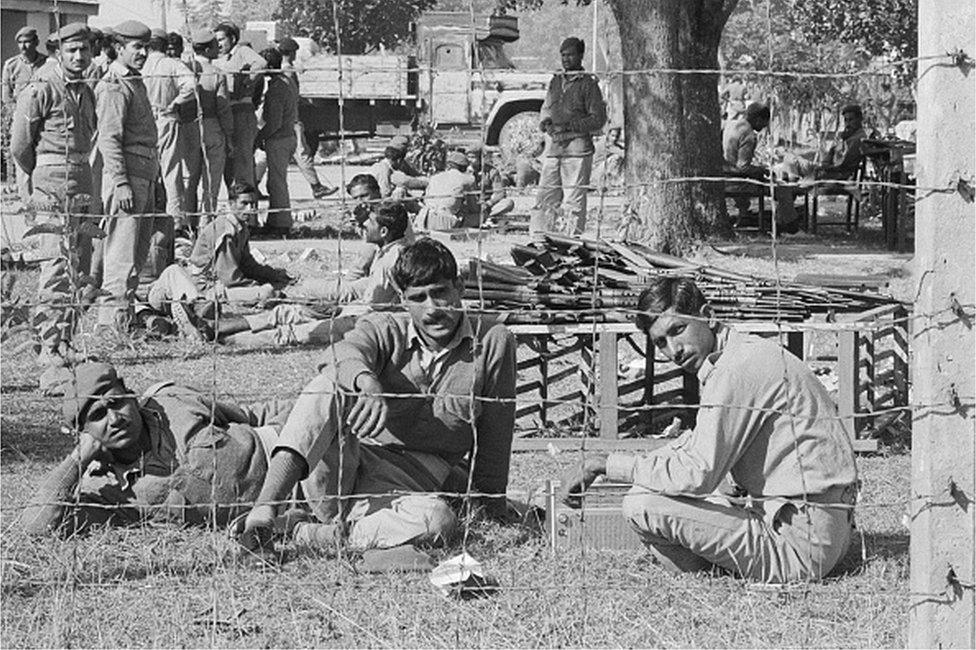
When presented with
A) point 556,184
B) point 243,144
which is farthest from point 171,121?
point 556,184

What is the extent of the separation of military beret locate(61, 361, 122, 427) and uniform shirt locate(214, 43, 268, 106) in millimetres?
9317

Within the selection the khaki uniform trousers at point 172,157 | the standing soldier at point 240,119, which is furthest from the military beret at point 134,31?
the standing soldier at point 240,119

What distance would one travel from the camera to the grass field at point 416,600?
469 centimetres

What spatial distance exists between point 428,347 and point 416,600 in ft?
3.45

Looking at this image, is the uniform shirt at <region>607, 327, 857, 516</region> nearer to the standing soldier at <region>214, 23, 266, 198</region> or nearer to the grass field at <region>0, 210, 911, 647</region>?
the grass field at <region>0, 210, 911, 647</region>

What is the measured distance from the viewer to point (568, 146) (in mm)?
15398

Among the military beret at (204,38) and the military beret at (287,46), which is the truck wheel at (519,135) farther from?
the military beret at (204,38)

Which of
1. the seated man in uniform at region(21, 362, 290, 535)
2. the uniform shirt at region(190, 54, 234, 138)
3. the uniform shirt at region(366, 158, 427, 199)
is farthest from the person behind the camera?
the uniform shirt at region(366, 158, 427, 199)

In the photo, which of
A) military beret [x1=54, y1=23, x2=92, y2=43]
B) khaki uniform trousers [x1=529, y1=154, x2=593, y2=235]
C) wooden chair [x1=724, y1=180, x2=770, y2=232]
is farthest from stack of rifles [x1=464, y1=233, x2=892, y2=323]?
wooden chair [x1=724, y1=180, x2=770, y2=232]

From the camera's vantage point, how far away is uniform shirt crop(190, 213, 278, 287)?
11.2 m

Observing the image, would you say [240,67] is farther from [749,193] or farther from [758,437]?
[758,437]

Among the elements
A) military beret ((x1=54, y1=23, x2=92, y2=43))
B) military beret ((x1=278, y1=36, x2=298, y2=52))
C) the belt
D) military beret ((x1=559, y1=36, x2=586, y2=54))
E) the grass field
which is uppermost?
military beret ((x1=278, y1=36, x2=298, y2=52))

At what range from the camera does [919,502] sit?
418cm

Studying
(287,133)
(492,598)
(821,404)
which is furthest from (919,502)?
(287,133)
